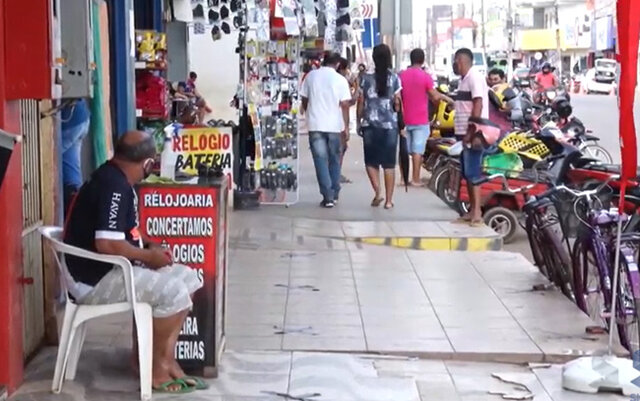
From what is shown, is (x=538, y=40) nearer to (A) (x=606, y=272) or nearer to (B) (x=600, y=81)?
(B) (x=600, y=81)

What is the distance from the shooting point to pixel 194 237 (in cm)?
669

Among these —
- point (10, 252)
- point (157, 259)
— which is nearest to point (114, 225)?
point (157, 259)

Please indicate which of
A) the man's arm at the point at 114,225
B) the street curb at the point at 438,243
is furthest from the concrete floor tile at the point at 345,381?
the street curb at the point at 438,243

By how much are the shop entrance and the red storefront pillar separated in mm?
352

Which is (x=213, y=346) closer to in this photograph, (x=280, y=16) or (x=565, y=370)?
(x=565, y=370)

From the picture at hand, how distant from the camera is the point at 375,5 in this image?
29078 millimetres

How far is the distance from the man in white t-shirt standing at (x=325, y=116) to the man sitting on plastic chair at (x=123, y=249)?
7966 mm

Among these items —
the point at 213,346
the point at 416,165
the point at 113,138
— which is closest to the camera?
the point at 213,346

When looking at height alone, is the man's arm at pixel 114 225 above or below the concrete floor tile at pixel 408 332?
above

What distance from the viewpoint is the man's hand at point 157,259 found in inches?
245

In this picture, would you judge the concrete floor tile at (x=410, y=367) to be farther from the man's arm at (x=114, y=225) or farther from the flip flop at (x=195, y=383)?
the man's arm at (x=114, y=225)

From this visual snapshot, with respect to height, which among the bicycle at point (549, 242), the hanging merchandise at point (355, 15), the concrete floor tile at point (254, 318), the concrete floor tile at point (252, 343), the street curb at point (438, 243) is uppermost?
the hanging merchandise at point (355, 15)

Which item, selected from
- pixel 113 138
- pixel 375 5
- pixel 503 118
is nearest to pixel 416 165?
pixel 503 118

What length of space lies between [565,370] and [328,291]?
3.04m
